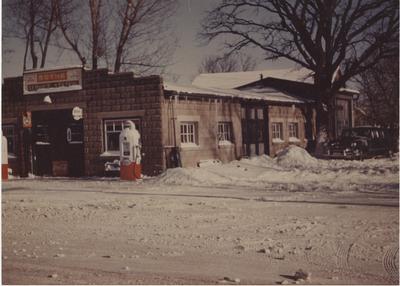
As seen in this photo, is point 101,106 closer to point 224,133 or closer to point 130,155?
point 130,155

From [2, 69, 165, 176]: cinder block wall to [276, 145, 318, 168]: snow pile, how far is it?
4866 millimetres

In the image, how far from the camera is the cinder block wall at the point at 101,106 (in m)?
16.3

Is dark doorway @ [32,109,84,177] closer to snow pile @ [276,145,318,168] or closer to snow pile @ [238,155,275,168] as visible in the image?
snow pile @ [238,155,275,168]

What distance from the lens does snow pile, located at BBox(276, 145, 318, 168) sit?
1849 cm

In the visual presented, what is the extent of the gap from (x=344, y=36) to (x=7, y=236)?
11.4 metres

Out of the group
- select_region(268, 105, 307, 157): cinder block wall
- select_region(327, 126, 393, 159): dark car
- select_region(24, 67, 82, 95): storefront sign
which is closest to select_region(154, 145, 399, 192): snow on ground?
select_region(327, 126, 393, 159): dark car

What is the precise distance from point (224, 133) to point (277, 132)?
15.4 ft

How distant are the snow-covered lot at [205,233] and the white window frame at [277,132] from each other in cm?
1010

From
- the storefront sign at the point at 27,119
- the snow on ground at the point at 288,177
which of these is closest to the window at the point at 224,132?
the snow on ground at the point at 288,177

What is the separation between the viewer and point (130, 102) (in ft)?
55.0

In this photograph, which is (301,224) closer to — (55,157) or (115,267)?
(115,267)

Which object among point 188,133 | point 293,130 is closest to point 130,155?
point 188,133

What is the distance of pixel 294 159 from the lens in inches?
752

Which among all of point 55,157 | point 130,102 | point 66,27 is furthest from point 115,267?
point 55,157
